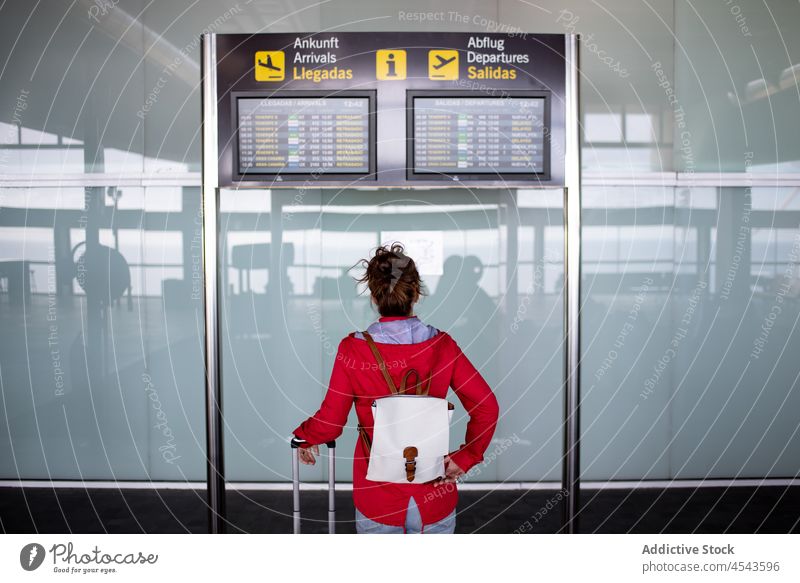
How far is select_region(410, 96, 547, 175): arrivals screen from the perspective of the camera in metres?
2.66

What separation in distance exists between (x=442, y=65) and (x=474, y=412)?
1492 millimetres

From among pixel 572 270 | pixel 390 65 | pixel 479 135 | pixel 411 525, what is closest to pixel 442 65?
pixel 390 65

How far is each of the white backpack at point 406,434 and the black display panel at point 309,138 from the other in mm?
1011

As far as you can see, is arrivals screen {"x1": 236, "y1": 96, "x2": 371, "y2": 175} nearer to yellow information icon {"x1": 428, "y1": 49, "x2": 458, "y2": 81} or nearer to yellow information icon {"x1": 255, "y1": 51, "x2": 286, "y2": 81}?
yellow information icon {"x1": 255, "y1": 51, "x2": 286, "y2": 81}

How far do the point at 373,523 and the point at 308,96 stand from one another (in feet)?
5.78

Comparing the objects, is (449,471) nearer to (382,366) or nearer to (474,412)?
(474,412)

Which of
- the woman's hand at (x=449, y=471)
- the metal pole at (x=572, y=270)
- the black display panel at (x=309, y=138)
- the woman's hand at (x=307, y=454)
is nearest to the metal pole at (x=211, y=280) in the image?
the black display panel at (x=309, y=138)

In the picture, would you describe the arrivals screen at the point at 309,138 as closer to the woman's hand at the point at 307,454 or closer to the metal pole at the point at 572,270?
the metal pole at the point at 572,270

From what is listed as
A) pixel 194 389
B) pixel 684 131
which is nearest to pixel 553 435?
pixel 684 131

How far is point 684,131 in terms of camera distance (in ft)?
12.7

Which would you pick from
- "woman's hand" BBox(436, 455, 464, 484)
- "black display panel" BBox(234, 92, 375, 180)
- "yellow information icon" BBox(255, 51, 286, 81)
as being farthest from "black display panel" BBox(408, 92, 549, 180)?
"woman's hand" BBox(436, 455, 464, 484)

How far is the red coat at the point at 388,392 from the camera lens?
76.9 inches

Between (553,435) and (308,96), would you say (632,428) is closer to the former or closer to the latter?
(553,435)

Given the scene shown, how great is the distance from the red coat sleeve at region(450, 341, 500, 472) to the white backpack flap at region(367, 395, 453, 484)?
0.11 meters
